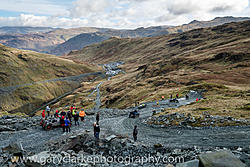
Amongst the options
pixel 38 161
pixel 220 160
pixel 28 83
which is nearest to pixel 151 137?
pixel 220 160

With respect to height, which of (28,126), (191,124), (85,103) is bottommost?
(85,103)

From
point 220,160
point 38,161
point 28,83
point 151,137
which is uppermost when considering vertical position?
point 220,160

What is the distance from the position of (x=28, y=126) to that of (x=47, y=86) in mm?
122154

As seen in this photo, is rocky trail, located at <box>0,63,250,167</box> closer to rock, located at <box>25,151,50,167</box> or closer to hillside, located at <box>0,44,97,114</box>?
rock, located at <box>25,151,50,167</box>

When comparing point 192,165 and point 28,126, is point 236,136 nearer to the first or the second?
point 192,165

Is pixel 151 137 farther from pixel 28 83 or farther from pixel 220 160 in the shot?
pixel 28 83

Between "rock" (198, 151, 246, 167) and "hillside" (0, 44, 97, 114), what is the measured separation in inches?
4665

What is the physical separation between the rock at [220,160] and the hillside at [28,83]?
389ft

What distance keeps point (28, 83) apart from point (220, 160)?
152042mm

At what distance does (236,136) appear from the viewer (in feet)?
62.9

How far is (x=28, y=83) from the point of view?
140 meters

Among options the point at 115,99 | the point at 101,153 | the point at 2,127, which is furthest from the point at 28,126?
the point at 115,99

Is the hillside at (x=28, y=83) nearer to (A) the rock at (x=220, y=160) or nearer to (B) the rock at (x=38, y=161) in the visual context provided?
(B) the rock at (x=38, y=161)

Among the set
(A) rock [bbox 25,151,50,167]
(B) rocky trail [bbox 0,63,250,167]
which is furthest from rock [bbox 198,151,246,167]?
(A) rock [bbox 25,151,50,167]
